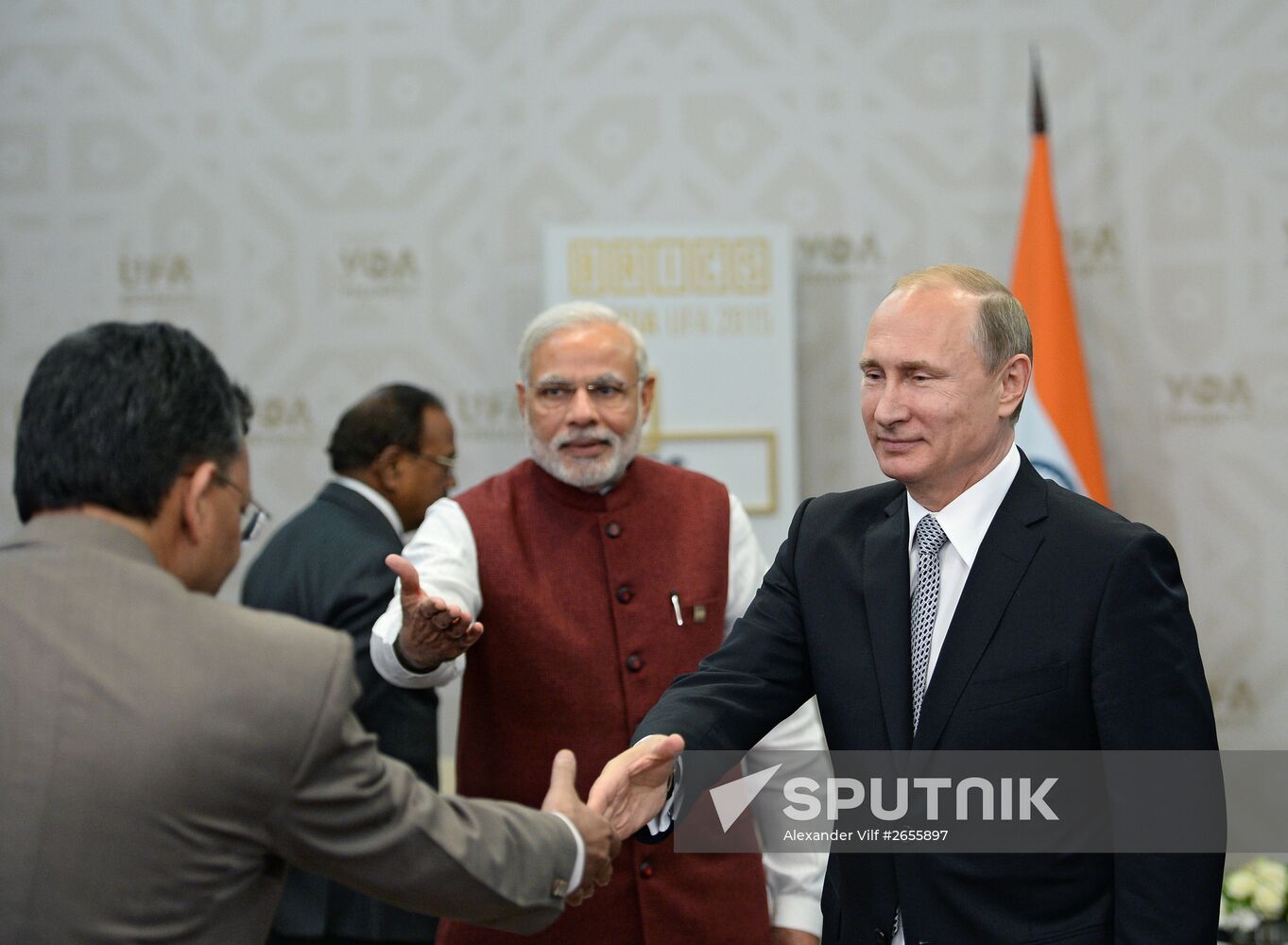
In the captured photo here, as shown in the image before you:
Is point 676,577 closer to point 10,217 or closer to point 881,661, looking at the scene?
point 881,661

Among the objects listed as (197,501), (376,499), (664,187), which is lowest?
(376,499)

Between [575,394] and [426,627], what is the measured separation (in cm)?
59

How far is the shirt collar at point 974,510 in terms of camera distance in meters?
1.75

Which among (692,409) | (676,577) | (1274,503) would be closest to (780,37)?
(692,409)

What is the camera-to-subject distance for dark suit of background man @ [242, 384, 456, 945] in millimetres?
2895

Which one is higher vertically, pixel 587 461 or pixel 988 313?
pixel 988 313

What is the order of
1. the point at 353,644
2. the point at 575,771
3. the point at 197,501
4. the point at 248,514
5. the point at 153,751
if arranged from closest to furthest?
the point at 153,751, the point at 197,501, the point at 248,514, the point at 575,771, the point at 353,644

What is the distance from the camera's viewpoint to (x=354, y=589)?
9.68 feet

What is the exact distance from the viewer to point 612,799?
181 centimetres

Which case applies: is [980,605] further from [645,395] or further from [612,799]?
[645,395]

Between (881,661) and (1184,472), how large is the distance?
2.78 m

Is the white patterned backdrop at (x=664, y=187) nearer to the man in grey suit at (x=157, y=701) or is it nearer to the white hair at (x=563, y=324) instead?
the white hair at (x=563, y=324)

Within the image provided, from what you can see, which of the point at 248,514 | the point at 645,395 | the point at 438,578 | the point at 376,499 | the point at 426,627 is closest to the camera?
the point at 248,514

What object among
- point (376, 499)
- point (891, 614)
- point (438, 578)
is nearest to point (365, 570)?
point (376, 499)
